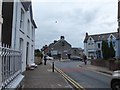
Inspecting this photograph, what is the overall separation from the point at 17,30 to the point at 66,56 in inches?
3130

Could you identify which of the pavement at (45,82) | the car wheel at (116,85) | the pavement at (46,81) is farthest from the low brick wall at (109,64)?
the car wheel at (116,85)

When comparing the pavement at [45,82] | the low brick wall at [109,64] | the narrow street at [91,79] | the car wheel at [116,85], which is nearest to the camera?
the car wheel at [116,85]

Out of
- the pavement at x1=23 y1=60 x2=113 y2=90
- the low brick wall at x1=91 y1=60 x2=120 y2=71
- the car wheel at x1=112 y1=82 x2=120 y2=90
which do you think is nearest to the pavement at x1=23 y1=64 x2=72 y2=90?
the pavement at x1=23 y1=60 x2=113 y2=90

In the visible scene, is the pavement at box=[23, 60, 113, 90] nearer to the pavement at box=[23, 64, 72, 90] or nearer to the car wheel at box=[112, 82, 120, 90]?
the pavement at box=[23, 64, 72, 90]

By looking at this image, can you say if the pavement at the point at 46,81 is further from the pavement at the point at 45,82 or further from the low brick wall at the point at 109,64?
the low brick wall at the point at 109,64

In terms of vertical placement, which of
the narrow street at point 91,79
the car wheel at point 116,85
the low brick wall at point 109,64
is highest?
the low brick wall at point 109,64

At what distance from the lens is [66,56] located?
97.0 m

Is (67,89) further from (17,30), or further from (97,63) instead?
(97,63)

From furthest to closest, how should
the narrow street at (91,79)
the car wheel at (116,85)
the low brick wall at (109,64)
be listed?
the low brick wall at (109,64)
the narrow street at (91,79)
the car wheel at (116,85)

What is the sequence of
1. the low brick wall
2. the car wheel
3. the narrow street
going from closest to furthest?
the car wheel < the narrow street < the low brick wall

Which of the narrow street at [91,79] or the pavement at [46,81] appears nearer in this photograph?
the pavement at [46,81]

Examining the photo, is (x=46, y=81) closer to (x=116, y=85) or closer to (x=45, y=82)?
(x=45, y=82)

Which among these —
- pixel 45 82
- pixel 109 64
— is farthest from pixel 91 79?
pixel 109 64

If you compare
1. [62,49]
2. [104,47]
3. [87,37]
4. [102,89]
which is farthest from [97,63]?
[62,49]
